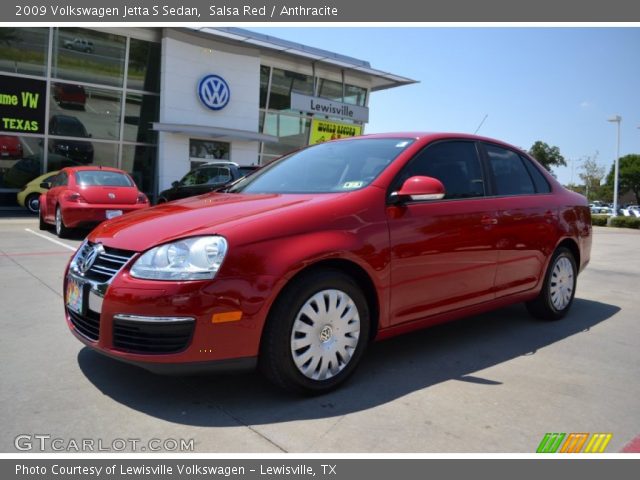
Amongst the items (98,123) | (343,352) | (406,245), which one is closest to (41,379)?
(343,352)

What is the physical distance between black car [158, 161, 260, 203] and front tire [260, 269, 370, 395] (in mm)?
8917

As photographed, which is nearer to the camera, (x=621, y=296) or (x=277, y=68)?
(x=621, y=296)

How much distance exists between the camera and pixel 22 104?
1675 cm

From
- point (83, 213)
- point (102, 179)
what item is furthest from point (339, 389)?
point (102, 179)

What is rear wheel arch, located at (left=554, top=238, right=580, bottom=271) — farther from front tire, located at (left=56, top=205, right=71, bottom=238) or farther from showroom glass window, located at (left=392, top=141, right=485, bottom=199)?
front tire, located at (left=56, top=205, right=71, bottom=238)

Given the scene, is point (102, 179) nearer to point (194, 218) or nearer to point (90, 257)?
point (90, 257)

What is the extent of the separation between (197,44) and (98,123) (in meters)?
4.32

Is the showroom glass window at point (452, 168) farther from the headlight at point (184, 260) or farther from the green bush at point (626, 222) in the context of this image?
the green bush at point (626, 222)

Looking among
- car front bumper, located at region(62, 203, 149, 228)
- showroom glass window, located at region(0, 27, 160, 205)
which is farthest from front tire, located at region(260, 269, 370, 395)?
showroom glass window, located at region(0, 27, 160, 205)

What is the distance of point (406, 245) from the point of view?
3521 mm

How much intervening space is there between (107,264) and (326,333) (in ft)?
4.21

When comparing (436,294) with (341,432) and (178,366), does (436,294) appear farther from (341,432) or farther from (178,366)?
(178,366)

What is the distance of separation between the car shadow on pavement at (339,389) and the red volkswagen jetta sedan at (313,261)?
18cm

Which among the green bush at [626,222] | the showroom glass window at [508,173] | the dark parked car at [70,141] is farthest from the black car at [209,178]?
the green bush at [626,222]
